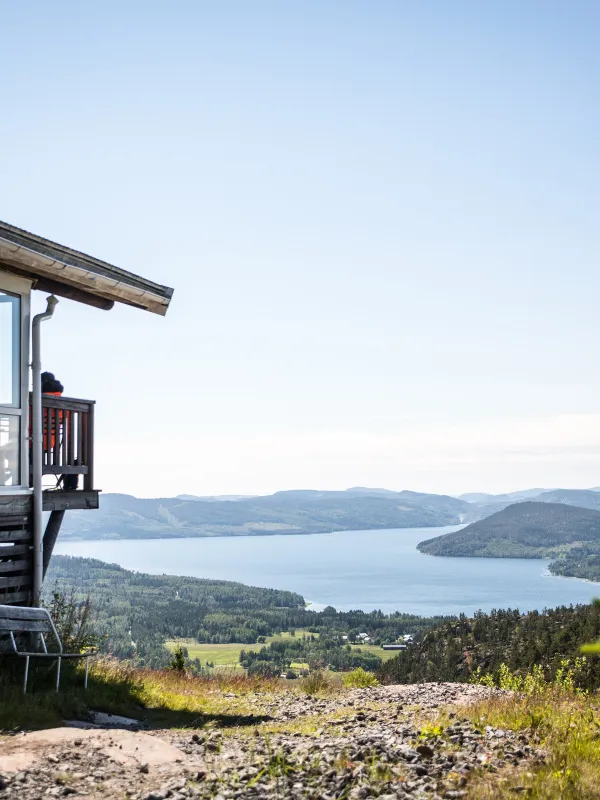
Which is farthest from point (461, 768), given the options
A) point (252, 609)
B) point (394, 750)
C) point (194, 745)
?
point (252, 609)

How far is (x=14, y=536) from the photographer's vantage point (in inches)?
343

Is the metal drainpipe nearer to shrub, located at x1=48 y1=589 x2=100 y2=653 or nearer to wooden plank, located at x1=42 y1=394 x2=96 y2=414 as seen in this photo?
wooden plank, located at x1=42 y1=394 x2=96 y2=414

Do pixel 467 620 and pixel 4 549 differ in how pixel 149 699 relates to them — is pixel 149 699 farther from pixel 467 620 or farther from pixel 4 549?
pixel 467 620

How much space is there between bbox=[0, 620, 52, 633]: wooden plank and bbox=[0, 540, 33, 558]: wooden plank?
912mm

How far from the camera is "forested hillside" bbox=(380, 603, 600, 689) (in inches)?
1017

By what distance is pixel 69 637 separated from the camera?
30.0 feet

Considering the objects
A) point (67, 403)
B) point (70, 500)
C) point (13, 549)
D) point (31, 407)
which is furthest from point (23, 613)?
point (67, 403)

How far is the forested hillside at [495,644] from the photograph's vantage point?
84.7 ft

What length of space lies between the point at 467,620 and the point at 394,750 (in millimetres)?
36442

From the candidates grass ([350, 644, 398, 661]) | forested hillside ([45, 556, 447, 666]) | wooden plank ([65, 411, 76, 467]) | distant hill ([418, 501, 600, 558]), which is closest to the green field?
forested hillside ([45, 556, 447, 666])

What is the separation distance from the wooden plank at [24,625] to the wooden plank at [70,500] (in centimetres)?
172

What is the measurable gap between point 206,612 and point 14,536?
75851 millimetres

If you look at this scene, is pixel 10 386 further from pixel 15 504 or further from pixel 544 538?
pixel 544 538

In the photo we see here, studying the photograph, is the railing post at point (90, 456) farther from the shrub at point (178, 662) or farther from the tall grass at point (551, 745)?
the tall grass at point (551, 745)
